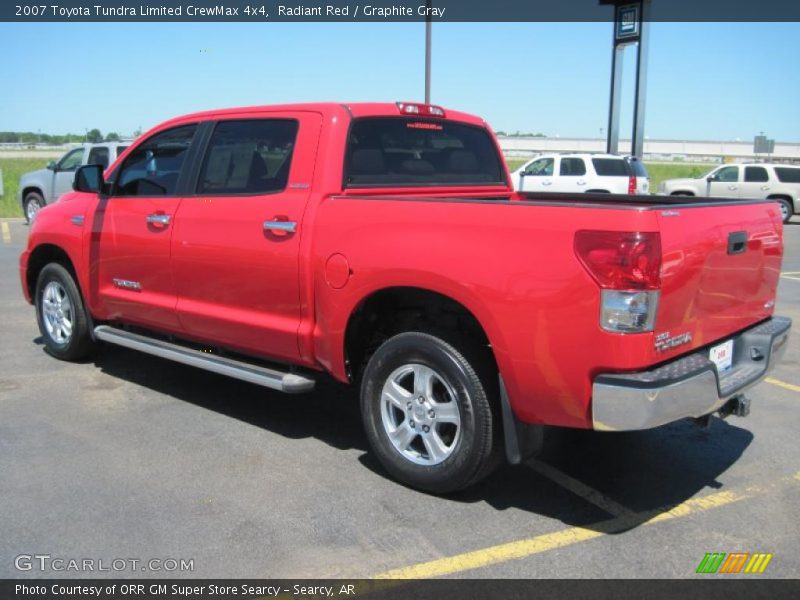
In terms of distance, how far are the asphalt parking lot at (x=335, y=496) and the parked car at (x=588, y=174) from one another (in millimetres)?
15927

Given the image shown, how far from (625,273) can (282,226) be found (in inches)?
77.3

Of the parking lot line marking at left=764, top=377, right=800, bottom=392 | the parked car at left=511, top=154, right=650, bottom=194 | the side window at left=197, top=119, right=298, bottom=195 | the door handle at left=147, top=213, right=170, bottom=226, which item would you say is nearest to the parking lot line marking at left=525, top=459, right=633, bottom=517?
the side window at left=197, top=119, right=298, bottom=195

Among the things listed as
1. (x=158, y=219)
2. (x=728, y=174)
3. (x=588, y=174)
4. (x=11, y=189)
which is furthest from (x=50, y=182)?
(x=728, y=174)

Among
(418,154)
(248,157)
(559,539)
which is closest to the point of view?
(559,539)

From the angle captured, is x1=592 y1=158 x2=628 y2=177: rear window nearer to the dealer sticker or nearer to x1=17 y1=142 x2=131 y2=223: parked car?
x1=17 y1=142 x2=131 y2=223: parked car

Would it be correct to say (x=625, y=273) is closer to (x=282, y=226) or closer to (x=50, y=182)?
(x=282, y=226)

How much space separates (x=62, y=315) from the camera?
19.8ft

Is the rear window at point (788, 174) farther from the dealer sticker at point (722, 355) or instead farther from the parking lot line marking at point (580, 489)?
the parking lot line marking at point (580, 489)

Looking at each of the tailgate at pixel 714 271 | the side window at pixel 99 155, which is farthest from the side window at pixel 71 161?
the tailgate at pixel 714 271

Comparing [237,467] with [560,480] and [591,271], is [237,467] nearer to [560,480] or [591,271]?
[560,480]

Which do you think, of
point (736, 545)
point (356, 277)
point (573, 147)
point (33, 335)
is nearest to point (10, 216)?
point (33, 335)

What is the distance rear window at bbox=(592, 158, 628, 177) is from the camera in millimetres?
20656

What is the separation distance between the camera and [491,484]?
12.9 ft

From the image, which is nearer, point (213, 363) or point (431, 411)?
point (431, 411)
